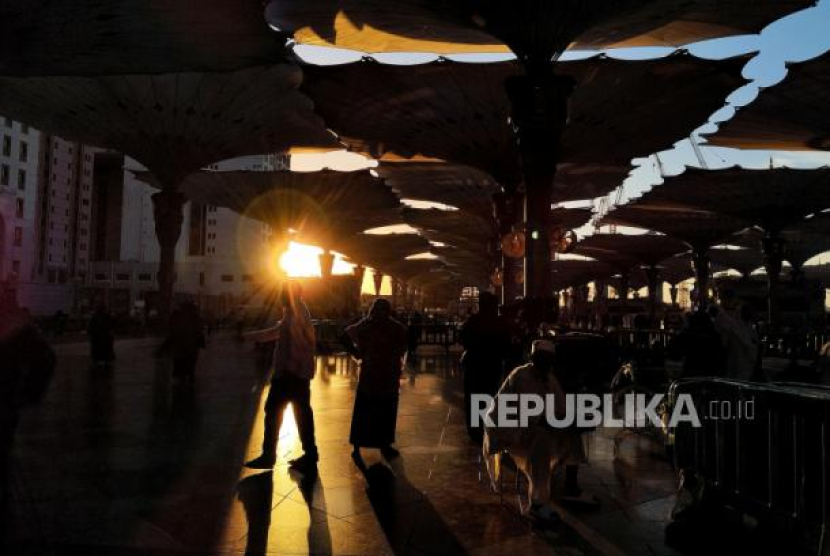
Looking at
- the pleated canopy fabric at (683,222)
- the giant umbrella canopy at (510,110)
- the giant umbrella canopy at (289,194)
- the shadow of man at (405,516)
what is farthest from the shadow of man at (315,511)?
the pleated canopy fabric at (683,222)

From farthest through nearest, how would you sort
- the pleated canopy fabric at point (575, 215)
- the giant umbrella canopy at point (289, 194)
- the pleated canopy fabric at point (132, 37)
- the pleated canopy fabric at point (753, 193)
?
1. the pleated canopy fabric at point (575, 215)
2. the giant umbrella canopy at point (289, 194)
3. the pleated canopy fabric at point (753, 193)
4. the pleated canopy fabric at point (132, 37)

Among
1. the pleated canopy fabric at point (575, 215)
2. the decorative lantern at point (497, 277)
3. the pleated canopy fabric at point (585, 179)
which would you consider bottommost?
the decorative lantern at point (497, 277)

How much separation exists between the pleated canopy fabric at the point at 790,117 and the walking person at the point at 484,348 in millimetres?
14014

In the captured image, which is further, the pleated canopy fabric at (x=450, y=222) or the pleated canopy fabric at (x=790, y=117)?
the pleated canopy fabric at (x=450, y=222)

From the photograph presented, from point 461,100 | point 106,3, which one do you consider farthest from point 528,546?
point 461,100

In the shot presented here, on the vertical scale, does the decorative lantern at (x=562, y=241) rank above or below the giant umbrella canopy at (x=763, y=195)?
below

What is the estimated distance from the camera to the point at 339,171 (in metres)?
31.3

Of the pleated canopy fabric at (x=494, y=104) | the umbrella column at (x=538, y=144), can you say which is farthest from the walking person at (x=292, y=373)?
the pleated canopy fabric at (x=494, y=104)

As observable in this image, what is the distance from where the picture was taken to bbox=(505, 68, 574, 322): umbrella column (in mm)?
12125

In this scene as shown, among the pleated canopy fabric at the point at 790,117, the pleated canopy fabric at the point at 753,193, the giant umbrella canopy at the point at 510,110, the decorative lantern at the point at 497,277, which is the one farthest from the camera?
the decorative lantern at the point at 497,277

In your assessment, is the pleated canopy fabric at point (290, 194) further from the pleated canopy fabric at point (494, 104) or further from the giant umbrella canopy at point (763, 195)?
the giant umbrella canopy at point (763, 195)

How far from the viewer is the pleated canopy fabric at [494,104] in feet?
54.8

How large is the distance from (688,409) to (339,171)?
28.0 metres

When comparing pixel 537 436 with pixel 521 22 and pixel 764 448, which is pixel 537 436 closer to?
pixel 764 448
